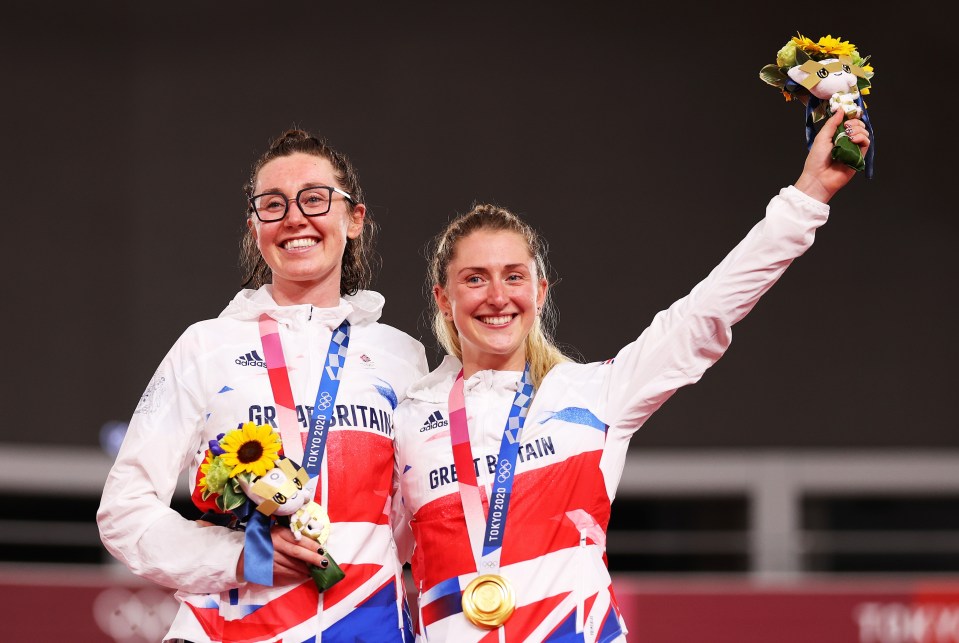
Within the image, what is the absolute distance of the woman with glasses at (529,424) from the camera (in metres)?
2.72

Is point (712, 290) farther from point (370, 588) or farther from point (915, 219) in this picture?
point (915, 219)

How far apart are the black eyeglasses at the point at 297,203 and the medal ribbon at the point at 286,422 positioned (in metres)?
0.24

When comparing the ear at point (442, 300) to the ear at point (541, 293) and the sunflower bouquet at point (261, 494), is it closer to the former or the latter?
the ear at point (541, 293)

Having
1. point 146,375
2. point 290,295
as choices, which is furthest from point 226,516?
point 146,375

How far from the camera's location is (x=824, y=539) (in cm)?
859

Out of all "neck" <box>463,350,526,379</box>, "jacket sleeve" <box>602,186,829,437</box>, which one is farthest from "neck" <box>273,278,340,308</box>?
"jacket sleeve" <box>602,186,829,437</box>

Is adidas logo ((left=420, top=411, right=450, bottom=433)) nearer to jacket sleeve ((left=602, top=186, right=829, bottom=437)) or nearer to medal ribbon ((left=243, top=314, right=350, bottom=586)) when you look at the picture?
medal ribbon ((left=243, top=314, right=350, bottom=586))

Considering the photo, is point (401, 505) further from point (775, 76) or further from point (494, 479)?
point (775, 76)

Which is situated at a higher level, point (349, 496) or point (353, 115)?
point (353, 115)

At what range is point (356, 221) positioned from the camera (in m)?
3.21

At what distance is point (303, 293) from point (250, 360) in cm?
24

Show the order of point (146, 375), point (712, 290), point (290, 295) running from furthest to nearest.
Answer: point (146, 375), point (290, 295), point (712, 290)

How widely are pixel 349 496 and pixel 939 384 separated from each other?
258 inches

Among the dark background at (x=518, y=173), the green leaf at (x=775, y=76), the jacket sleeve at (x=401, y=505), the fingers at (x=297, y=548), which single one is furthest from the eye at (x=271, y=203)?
the dark background at (x=518, y=173)
